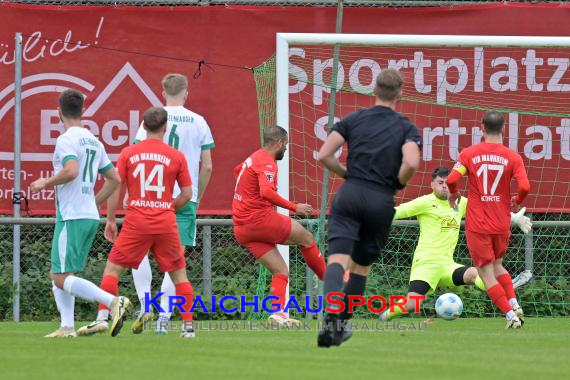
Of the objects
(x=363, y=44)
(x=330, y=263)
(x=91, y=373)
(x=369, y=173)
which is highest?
(x=363, y=44)

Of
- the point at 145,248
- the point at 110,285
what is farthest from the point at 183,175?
the point at 110,285

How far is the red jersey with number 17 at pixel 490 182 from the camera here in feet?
35.4

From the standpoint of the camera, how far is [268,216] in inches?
430

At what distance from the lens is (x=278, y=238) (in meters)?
10.9

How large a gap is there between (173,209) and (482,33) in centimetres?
630

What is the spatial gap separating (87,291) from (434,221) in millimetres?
4195

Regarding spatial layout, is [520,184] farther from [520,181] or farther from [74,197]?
[74,197]

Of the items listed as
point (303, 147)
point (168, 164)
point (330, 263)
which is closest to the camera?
point (330, 263)

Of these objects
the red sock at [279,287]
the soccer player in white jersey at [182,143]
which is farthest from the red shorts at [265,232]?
the soccer player in white jersey at [182,143]

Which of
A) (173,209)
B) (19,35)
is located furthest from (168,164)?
(19,35)

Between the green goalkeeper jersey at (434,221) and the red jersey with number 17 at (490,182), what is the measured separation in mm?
1276

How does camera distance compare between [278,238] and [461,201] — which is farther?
[461,201]

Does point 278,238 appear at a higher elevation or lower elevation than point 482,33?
lower

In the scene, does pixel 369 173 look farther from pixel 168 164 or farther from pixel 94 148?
pixel 94 148
